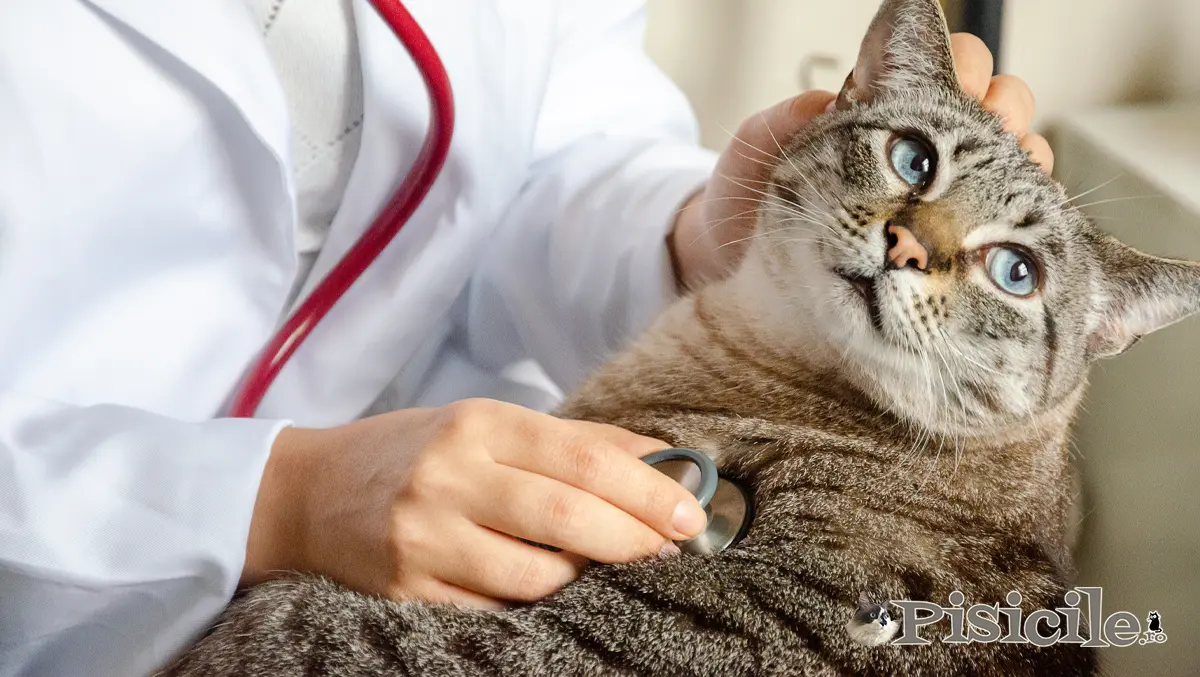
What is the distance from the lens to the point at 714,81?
1.67 m

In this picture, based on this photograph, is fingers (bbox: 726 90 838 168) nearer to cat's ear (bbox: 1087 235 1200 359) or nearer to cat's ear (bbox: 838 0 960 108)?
cat's ear (bbox: 838 0 960 108)

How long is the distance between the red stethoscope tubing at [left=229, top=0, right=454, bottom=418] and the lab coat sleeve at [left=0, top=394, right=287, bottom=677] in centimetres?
17

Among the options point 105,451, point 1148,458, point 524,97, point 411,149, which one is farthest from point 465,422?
point 1148,458

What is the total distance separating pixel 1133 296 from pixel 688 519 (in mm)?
505

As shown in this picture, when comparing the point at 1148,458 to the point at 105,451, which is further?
the point at 1148,458

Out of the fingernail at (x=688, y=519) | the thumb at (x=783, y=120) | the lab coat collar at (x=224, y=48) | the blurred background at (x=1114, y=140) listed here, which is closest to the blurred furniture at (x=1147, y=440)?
the blurred background at (x=1114, y=140)

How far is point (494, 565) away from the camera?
2.20 ft

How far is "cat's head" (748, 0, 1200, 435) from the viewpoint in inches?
31.8

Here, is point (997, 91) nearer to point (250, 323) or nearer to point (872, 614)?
point (872, 614)

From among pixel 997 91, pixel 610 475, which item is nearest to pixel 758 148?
pixel 997 91

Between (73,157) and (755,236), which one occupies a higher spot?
(73,157)

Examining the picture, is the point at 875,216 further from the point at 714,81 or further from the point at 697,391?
the point at 714,81

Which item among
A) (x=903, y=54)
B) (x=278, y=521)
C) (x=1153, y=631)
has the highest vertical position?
(x=903, y=54)

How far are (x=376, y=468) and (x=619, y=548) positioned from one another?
20cm
